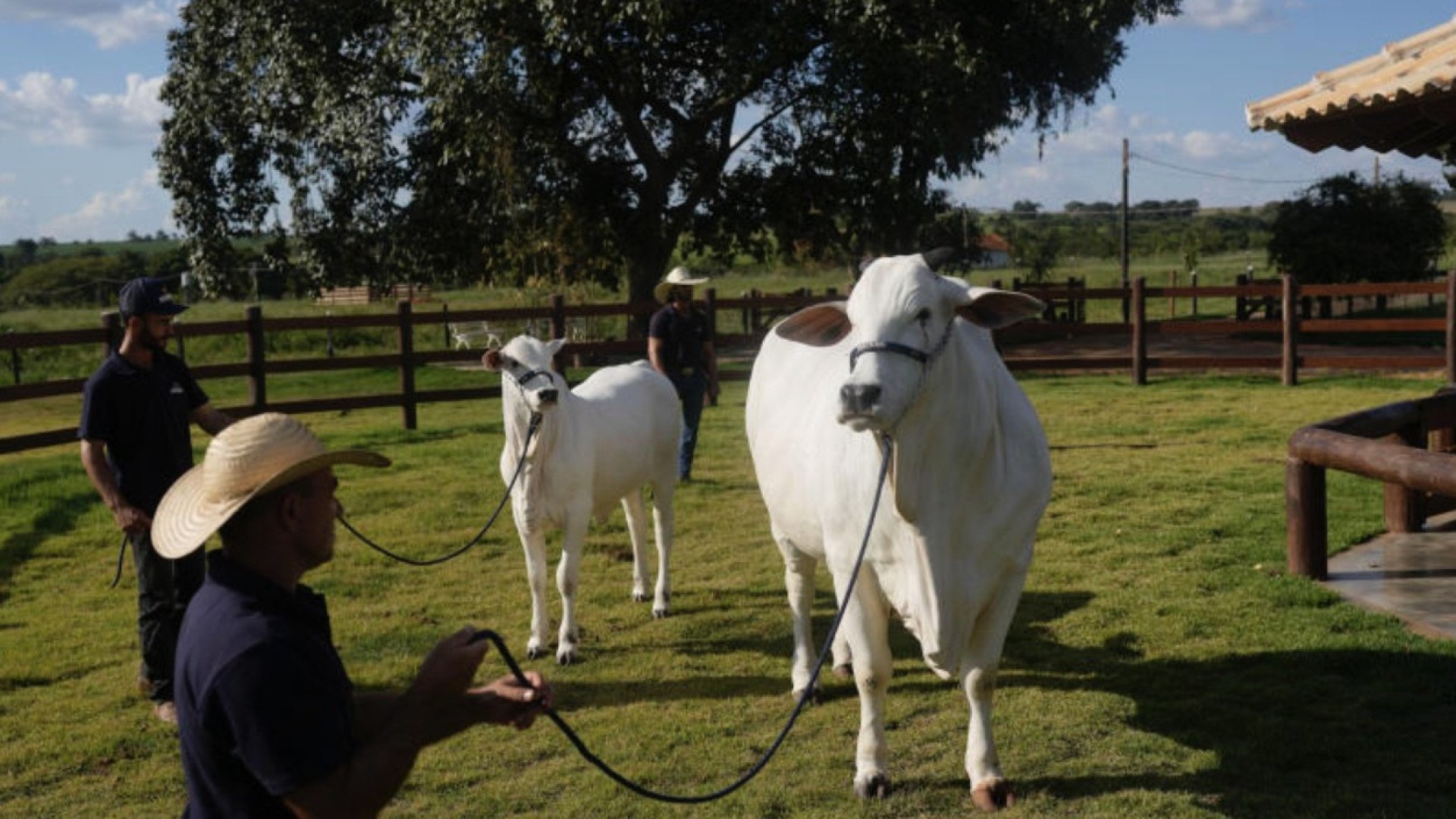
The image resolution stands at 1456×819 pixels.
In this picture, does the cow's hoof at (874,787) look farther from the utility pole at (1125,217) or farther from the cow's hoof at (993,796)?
the utility pole at (1125,217)

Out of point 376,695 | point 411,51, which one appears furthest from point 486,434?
point 376,695

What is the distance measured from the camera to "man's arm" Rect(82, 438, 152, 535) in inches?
241

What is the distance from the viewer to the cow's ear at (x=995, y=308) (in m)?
4.87

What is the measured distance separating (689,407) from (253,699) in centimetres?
987

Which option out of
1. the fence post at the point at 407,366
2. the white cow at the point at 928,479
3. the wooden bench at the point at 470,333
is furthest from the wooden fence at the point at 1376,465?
the wooden bench at the point at 470,333

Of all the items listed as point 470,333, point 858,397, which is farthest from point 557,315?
point 858,397

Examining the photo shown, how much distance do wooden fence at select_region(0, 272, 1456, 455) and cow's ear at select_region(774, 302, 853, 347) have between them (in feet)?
28.9

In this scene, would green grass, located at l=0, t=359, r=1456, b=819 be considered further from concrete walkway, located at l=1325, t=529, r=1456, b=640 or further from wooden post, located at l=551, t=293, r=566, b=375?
wooden post, located at l=551, t=293, r=566, b=375

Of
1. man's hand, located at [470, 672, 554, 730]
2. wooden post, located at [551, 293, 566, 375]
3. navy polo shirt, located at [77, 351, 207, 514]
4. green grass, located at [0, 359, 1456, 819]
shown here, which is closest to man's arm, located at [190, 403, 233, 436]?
navy polo shirt, located at [77, 351, 207, 514]

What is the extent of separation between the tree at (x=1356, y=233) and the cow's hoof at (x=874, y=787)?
2828cm

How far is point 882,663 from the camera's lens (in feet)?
17.9

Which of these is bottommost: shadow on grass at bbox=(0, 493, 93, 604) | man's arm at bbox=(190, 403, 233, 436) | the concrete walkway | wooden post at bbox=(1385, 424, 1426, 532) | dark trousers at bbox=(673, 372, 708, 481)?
shadow on grass at bbox=(0, 493, 93, 604)

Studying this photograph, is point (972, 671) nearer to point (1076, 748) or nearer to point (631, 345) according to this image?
point (1076, 748)

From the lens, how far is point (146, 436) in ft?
20.7
